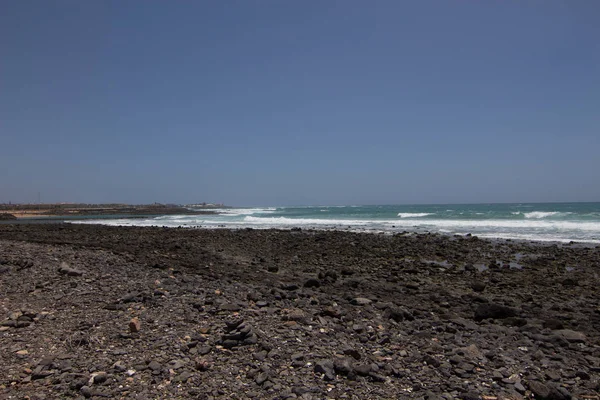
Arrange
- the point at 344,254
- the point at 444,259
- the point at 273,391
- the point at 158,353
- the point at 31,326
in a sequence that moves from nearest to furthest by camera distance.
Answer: the point at 273,391, the point at 158,353, the point at 31,326, the point at 444,259, the point at 344,254

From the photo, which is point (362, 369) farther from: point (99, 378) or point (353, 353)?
point (99, 378)

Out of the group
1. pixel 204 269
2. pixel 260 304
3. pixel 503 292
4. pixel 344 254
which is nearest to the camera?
pixel 260 304

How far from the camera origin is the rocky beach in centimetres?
400

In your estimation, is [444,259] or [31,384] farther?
[444,259]

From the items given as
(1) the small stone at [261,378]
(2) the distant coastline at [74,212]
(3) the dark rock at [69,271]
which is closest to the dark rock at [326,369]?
(1) the small stone at [261,378]

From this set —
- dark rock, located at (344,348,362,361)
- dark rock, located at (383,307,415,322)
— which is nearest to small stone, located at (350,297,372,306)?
dark rock, located at (383,307,415,322)

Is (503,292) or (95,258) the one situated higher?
(95,258)

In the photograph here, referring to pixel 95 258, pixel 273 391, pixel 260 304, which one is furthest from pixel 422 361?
pixel 95 258

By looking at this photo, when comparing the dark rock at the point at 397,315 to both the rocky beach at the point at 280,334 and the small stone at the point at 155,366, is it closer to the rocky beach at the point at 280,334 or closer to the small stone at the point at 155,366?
the rocky beach at the point at 280,334

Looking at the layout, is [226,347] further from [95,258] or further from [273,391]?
[95,258]

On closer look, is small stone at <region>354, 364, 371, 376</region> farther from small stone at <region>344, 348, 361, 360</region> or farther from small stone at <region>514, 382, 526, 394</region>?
small stone at <region>514, 382, 526, 394</region>

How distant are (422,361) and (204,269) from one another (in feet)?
23.1

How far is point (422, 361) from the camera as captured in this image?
15.3 feet

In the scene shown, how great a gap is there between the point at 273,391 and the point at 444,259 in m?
12.0
